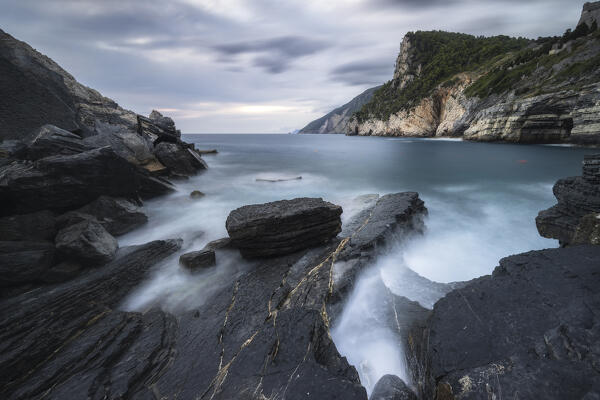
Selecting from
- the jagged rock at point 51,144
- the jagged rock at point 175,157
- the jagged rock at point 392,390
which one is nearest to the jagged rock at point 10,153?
the jagged rock at point 51,144

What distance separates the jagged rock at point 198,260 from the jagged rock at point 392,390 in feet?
14.8

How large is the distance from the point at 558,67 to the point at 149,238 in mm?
55637

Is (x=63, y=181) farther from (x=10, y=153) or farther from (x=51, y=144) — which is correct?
(x=10, y=153)

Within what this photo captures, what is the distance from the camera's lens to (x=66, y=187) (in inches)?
265

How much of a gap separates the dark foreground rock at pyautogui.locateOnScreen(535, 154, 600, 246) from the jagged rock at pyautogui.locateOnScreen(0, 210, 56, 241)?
12.8 metres

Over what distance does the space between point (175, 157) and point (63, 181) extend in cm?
992

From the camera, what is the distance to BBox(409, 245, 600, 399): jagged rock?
7.50 feet

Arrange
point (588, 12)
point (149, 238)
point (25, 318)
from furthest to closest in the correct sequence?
1. point (588, 12)
2. point (149, 238)
3. point (25, 318)

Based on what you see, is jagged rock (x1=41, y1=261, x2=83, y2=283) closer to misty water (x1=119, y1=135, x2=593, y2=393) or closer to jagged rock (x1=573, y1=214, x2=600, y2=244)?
misty water (x1=119, y1=135, x2=593, y2=393)

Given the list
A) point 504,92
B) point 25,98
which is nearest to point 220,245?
point 25,98

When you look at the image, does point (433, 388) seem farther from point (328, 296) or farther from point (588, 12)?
point (588, 12)

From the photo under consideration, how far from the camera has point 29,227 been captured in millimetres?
5723

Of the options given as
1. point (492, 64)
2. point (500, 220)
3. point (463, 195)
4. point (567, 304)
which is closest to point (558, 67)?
point (492, 64)

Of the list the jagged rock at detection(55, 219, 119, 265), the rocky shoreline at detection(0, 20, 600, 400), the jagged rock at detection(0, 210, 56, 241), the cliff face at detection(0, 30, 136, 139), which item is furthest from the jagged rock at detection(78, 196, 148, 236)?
the cliff face at detection(0, 30, 136, 139)
